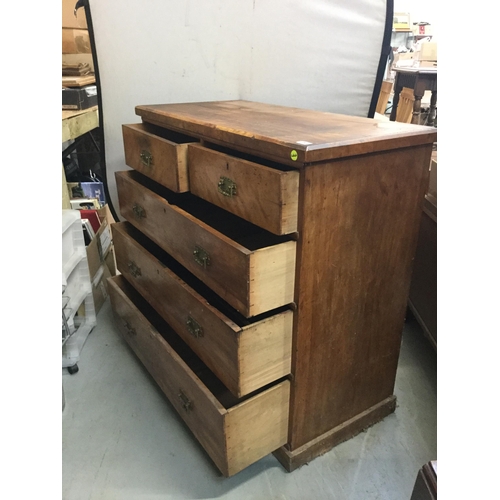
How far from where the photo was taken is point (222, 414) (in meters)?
0.88

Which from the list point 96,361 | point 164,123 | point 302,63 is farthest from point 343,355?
point 302,63

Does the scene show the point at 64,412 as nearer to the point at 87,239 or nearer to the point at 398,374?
the point at 87,239

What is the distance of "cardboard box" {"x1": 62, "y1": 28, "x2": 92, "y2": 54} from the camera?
199cm

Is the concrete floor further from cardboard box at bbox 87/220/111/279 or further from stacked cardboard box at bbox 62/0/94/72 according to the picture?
stacked cardboard box at bbox 62/0/94/72

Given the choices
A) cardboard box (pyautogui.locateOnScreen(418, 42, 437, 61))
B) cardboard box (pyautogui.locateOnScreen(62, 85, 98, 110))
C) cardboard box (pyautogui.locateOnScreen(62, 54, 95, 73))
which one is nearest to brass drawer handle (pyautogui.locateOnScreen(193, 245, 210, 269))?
cardboard box (pyautogui.locateOnScreen(62, 85, 98, 110))

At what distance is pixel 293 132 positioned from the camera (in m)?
0.83

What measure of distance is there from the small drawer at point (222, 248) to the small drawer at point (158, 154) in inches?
2.2

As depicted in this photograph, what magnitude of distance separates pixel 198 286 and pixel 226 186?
0.34 meters

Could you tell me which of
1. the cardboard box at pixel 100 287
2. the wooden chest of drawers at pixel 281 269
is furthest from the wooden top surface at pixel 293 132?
the cardboard box at pixel 100 287

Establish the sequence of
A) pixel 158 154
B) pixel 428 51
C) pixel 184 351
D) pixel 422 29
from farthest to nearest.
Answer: pixel 422 29, pixel 428 51, pixel 184 351, pixel 158 154

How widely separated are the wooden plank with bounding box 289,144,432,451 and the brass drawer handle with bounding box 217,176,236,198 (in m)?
0.16

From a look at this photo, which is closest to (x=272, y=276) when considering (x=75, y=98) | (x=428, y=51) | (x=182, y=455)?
(x=182, y=455)

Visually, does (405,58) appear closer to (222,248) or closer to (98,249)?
(98,249)

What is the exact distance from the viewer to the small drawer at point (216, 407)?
0.91 metres
